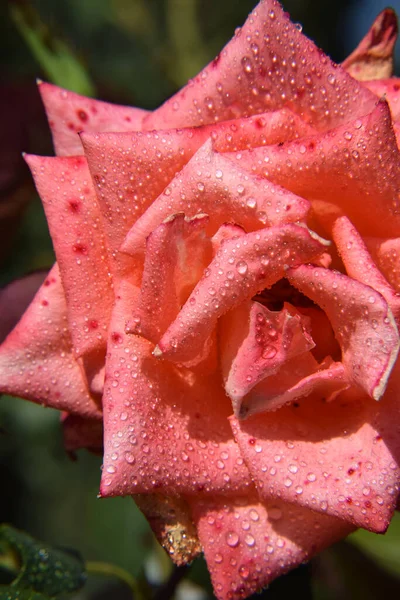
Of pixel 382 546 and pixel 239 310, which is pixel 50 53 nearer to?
pixel 239 310

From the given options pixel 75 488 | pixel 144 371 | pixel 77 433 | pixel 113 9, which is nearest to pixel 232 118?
pixel 144 371

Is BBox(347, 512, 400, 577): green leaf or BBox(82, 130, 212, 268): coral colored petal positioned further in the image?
BBox(347, 512, 400, 577): green leaf

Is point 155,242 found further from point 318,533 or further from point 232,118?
point 318,533

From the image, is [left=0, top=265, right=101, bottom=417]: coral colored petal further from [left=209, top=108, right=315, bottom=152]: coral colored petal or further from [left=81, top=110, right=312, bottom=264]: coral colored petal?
[left=209, top=108, right=315, bottom=152]: coral colored petal

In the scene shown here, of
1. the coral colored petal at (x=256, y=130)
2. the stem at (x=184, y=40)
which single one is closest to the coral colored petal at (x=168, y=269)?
the coral colored petal at (x=256, y=130)

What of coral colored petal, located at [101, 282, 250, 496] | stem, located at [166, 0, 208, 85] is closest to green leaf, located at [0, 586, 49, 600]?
coral colored petal, located at [101, 282, 250, 496]

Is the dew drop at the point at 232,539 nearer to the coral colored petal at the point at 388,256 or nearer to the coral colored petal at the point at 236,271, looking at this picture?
the coral colored petal at the point at 236,271
